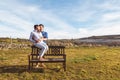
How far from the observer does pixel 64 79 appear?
532 inches

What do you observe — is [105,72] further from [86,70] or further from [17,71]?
[17,71]

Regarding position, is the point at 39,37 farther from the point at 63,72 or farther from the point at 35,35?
the point at 63,72

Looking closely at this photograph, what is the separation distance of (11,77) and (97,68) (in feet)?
17.0

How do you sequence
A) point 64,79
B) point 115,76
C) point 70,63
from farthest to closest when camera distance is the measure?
point 70,63 → point 115,76 → point 64,79

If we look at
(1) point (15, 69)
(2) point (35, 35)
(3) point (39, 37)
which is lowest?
(1) point (15, 69)

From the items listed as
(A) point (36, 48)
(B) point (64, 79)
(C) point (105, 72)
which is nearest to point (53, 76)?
(B) point (64, 79)

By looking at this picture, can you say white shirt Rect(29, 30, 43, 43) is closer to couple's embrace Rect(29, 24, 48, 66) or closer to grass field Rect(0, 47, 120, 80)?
couple's embrace Rect(29, 24, 48, 66)

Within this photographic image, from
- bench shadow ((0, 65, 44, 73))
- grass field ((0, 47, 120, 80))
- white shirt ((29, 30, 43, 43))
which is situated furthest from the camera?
bench shadow ((0, 65, 44, 73))

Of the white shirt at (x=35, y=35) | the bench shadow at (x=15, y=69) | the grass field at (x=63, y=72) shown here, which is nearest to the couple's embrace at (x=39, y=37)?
the white shirt at (x=35, y=35)

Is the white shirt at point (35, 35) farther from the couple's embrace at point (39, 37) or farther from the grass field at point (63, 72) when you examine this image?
the grass field at point (63, 72)

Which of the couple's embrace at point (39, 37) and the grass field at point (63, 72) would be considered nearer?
the grass field at point (63, 72)

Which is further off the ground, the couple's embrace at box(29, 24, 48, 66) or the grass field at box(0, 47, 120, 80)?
the couple's embrace at box(29, 24, 48, 66)

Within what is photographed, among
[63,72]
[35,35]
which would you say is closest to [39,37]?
[35,35]

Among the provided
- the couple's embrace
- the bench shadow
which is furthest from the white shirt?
the bench shadow
